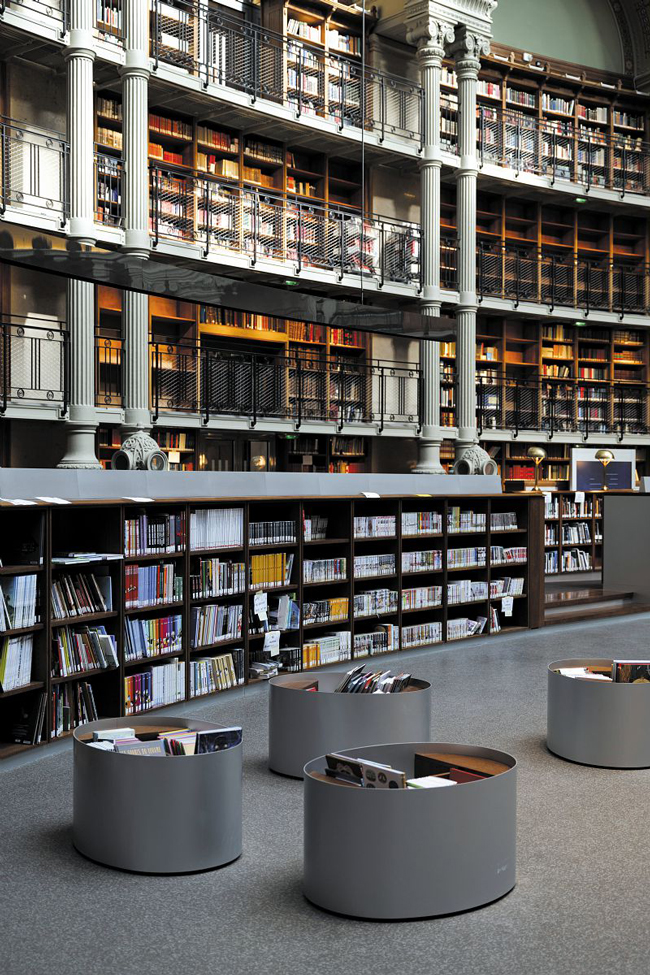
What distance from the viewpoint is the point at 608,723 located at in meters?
4.32

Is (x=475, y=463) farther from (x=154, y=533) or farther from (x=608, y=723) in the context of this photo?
(x=608, y=723)

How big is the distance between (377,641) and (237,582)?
1503mm

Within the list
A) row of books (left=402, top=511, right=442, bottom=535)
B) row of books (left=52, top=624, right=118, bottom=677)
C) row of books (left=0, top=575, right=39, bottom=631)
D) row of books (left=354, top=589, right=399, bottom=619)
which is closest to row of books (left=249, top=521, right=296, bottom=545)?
row of books (left=354, top=589, right=399, bottom=619)

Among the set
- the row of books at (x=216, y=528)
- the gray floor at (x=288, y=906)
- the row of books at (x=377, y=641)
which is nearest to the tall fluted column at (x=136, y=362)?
the row of books at (x=377, y=641)

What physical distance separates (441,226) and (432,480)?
21.8ft

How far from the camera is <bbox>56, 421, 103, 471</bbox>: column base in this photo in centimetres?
854

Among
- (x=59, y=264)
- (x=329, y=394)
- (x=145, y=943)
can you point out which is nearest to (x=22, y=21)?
(x=329, y=394)

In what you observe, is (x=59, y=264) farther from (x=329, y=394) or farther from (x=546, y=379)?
(x=546, y=379)

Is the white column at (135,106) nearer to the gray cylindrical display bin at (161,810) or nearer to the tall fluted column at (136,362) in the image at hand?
the tall fluted column at (136,362)

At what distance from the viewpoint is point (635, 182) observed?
47.4 feet

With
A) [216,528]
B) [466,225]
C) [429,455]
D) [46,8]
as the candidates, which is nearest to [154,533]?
[216,528]

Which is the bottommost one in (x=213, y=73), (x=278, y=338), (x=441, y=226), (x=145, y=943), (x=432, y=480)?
(x=145, y=943)

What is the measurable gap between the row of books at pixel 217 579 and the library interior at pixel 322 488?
0.03 meters

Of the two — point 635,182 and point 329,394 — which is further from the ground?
point 635,182
